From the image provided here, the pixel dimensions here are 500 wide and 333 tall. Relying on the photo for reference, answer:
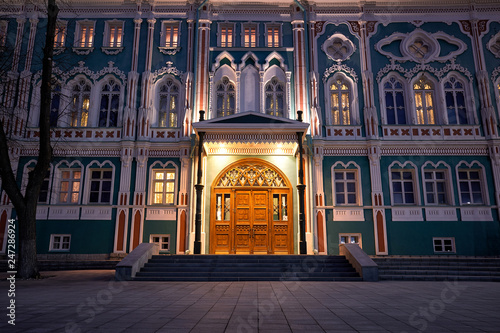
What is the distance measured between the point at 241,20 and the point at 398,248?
1415 centimetres

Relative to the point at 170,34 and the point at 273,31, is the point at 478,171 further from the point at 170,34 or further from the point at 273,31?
the point at 170,34

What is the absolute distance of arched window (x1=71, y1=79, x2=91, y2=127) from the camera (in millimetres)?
17219

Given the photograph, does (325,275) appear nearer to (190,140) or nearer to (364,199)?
(364,199)

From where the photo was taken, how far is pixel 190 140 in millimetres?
16359

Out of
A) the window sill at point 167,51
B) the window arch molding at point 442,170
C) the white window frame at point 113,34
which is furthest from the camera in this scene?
the white window frame at point 113,34

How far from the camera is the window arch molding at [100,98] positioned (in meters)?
17.1

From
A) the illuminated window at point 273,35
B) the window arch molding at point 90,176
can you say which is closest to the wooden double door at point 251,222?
the window arch molding at point 90,176

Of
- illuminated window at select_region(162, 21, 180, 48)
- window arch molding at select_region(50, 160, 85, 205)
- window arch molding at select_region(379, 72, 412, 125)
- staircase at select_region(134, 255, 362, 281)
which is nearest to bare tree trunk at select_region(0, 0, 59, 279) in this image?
staircase at select_region(134, 255, 362, 281)

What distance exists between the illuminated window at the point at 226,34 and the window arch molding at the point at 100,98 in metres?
5.80

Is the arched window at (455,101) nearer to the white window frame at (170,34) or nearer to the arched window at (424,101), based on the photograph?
the arched window at (424,101)

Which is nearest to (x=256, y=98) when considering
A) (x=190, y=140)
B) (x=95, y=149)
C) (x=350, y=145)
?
(x=190, y=140)

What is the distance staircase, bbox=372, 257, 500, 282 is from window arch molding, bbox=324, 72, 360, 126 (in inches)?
294

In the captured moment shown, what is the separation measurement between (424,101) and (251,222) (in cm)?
1099

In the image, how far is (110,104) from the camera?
687 inches
